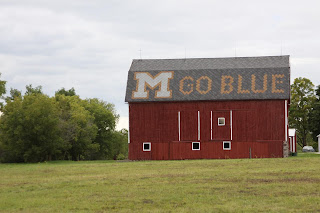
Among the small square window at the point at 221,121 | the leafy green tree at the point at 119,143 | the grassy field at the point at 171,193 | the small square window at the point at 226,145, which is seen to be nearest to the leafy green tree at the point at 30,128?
the small square window at the point at 221,121

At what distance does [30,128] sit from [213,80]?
18.6 m

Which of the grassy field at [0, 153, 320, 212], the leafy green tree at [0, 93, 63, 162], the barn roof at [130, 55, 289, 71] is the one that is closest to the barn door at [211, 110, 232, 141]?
the barn roof at [130, 55, 289, 71]

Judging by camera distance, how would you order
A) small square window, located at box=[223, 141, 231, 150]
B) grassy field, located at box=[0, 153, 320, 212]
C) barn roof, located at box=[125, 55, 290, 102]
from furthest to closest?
barn roof, located at box=[125, 55, 290, 102] < small square window, located at box=[223, 141, 231, 150] < grassy field, located at box=[0, 153, 320, 212]

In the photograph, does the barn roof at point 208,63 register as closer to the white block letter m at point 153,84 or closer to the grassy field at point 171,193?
the white block letter m at point 153,84

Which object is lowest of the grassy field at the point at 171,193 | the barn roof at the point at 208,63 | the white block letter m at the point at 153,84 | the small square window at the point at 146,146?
the grassy field at the point at 171,193

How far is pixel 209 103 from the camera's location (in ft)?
183

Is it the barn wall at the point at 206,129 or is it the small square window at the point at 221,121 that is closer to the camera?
the barn wall at the point at 206,129

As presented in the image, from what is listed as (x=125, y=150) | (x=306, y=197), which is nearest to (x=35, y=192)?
(x=306, y=197)

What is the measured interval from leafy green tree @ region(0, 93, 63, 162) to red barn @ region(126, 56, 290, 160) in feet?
27.0

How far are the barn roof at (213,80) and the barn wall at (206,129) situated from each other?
79 centimetres

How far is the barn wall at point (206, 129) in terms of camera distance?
178ft

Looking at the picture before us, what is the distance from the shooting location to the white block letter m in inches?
2231

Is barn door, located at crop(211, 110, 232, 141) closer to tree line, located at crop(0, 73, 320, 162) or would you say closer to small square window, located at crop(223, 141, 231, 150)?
small square window, located at crop(223, 141, 231, 150)

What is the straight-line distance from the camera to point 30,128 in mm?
56812
